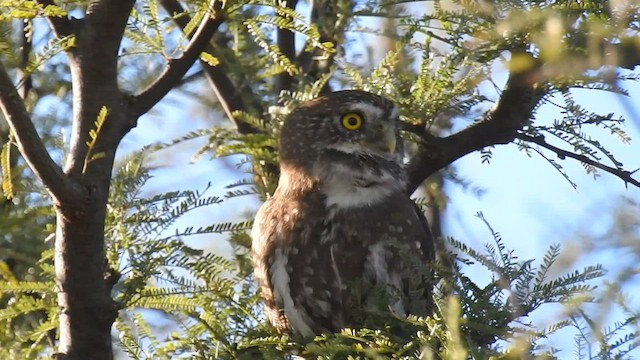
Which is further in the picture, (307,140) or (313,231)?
(307,140)

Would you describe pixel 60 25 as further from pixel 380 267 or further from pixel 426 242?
pixel 426 242

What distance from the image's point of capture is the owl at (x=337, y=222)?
3787 mm

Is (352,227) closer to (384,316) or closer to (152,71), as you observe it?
(384,316)

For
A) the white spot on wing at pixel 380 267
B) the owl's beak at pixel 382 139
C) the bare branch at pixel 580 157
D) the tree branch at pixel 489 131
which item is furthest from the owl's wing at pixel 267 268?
the bare branch at pixel 580 157

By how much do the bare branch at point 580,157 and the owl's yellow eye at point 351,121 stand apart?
62 cm

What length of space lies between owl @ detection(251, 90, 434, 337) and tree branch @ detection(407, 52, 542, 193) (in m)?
0.13

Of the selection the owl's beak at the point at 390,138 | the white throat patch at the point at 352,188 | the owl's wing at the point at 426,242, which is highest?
the owl's beak at the point at 390,138

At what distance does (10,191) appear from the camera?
10.8 feet

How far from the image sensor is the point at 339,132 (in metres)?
4.18

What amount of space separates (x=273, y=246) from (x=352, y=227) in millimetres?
289

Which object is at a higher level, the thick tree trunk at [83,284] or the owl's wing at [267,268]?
the owl's wing at [267,268]

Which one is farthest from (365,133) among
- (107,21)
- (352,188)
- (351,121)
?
(107,21)

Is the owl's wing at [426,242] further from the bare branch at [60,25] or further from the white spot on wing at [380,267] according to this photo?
the bare branch at [60,25]

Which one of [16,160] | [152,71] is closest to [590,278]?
[16,160]
